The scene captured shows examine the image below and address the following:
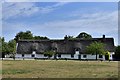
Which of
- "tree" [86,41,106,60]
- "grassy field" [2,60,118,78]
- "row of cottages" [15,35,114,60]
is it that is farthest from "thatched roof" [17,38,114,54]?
"grassy field" [2,60,118,78]

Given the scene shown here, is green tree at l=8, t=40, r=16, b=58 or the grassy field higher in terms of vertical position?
green tree at l=8, t=40, r=16, b=58

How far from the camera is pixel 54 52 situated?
300 feet

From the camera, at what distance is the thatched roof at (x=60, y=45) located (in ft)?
307

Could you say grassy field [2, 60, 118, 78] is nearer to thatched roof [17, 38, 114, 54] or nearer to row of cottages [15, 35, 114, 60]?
row of cottages [15, 35, 114, 60]

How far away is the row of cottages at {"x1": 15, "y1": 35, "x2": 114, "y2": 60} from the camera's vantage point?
9184cm

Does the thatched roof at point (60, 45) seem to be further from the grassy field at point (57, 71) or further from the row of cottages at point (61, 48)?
the grassy field at point (57, 71)

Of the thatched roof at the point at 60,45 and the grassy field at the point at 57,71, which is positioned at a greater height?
the thatched roof at the point at 60,45

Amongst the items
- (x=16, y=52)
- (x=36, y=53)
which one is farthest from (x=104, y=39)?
(x=16, y=52)

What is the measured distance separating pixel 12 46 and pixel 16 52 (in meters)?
3.36

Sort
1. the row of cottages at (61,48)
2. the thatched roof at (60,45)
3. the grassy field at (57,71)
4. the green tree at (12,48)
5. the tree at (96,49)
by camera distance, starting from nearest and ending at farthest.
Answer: the grassy field at (57,71)
the tree at (96,49)
the green tree at (12,48)
the row of cottages at (61,48)
the thatched roof at (60,45)

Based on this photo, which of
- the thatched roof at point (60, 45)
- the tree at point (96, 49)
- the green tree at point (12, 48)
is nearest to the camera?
the tree at point (96, 49)

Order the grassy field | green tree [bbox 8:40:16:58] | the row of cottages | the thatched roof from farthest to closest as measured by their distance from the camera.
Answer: the thatched roof
the row of cottages
green tree [bbox 8:40:16:58]
the grassy field

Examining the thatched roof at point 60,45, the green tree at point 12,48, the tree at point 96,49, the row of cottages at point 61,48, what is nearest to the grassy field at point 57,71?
the tree at point 96,49

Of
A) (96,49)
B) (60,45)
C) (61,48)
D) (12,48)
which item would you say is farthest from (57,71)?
(60,45)
